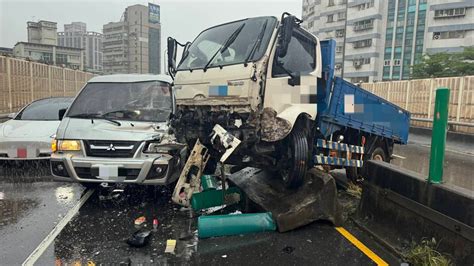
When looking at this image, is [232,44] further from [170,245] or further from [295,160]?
[170,245]

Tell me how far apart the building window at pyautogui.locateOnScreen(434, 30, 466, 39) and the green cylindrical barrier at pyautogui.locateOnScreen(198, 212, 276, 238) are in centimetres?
4836

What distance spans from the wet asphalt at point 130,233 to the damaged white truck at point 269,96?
38.8 inches

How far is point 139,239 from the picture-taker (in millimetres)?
4012

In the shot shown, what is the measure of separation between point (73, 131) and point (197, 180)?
1962 millimetres

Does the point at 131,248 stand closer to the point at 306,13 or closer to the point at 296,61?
the point at 296,61

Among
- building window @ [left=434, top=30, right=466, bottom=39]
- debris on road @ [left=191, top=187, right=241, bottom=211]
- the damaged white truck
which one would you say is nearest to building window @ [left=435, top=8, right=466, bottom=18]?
building window @ [left=434, top=30, right=466, bottom=39]

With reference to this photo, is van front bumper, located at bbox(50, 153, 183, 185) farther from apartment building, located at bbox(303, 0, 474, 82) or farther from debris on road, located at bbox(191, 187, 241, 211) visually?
apartment building, located at bbox(303, 0, 474, 82)

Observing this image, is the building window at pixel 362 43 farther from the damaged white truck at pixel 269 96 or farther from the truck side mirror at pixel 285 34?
the truck side mirror at pixel 285 34

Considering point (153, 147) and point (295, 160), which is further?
point (153, 147)

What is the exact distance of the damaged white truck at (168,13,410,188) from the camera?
15.3ft

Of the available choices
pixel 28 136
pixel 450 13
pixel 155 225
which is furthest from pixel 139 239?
pixel 450 13

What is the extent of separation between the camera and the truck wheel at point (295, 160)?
477cm

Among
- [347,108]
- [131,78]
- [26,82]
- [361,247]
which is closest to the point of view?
[361,247]

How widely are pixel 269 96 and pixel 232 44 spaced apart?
3.32 ft
